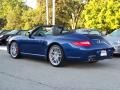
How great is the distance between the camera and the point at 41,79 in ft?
26.8

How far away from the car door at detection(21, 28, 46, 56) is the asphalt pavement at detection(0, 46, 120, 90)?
14.0 inches

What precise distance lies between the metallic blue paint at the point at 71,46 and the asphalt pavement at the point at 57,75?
0.35m

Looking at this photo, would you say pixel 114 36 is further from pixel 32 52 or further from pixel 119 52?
pixel 32 52

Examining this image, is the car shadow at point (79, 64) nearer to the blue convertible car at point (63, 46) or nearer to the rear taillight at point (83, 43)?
the blue convertible car at point (63, 46)

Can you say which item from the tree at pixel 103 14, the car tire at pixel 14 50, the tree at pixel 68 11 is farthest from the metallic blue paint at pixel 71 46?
the tree at pixel 68 11

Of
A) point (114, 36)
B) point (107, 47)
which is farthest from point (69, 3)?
point (107, 47)

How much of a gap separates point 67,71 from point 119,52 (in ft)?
12.7

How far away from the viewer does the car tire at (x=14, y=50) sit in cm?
1213

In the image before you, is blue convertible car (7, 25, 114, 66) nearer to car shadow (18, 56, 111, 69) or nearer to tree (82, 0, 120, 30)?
car shadow (18, 56, 111, 69)

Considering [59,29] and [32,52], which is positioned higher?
[59,29]

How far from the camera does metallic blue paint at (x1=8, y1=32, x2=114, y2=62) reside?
32.2 ft

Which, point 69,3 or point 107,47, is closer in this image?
point 107,47

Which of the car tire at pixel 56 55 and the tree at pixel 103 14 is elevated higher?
the tree at pixel 103 14

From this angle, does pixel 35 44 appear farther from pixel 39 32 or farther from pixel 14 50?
pixel 14 50
